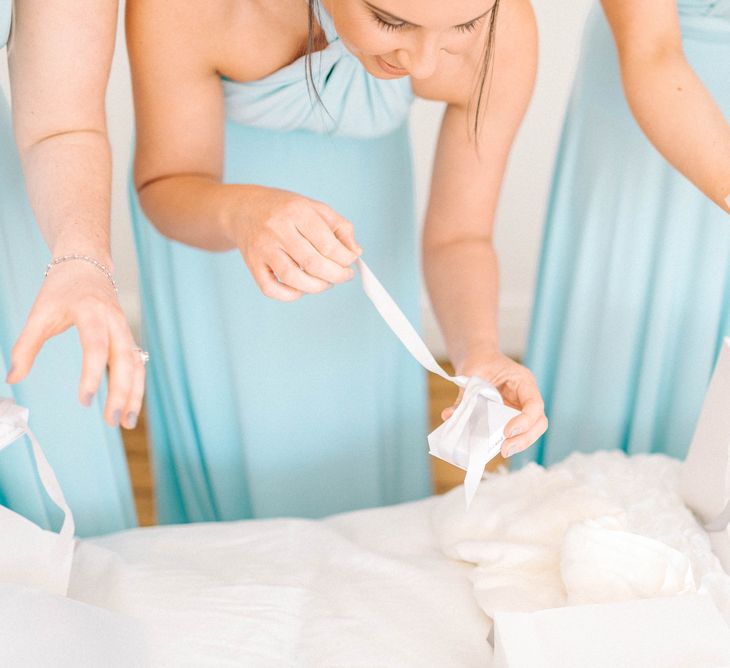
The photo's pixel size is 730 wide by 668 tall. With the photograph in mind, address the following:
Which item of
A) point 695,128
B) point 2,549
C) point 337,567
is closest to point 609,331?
point 695,128

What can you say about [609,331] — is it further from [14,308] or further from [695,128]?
[14,308]

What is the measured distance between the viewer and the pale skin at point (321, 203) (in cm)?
98

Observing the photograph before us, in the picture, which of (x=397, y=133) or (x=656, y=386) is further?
(x=656, y=386)

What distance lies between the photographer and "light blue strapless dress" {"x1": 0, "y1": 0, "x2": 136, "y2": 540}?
1221 millimetres

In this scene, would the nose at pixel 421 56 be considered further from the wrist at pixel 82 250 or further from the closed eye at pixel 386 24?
the wrist at pixel 82 250

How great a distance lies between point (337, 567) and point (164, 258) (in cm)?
57

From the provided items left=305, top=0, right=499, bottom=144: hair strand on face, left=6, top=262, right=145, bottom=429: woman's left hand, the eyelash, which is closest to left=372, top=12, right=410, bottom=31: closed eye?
the eyelash

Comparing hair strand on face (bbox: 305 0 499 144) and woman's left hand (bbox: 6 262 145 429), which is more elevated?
hair strand on face (bbox: 305 0 499 144)

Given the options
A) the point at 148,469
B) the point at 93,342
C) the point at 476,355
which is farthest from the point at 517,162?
the point at 93,342

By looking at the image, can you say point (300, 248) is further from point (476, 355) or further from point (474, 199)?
point (474, 199)

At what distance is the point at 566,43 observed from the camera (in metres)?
2.50

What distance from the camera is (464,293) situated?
1.33 m

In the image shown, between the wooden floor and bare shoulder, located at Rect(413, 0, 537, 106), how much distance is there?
112cm

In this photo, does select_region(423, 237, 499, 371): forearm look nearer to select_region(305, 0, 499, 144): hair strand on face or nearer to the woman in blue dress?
the woman in blue dress
